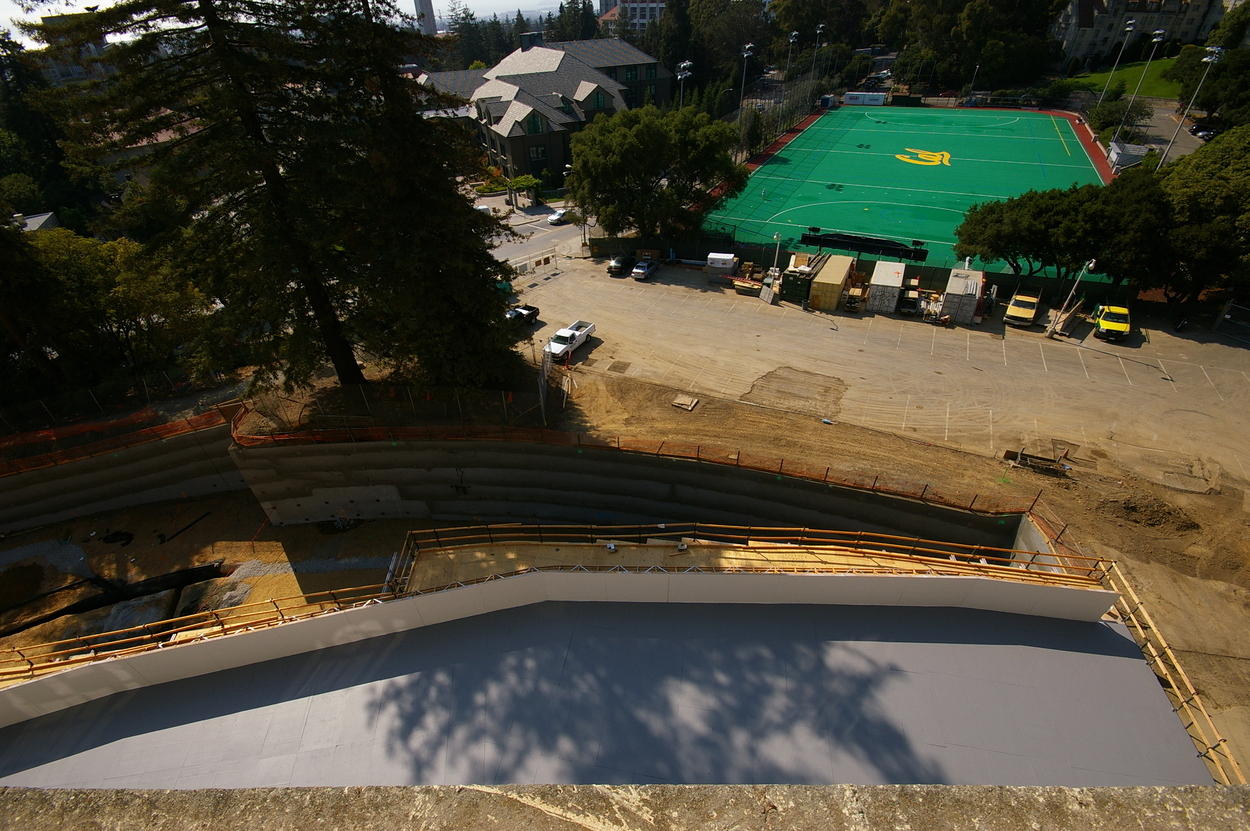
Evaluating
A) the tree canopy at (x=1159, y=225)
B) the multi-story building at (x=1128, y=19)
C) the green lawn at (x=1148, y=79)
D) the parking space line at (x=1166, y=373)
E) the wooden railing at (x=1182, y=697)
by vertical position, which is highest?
the multi-story building at (x=1128, y=19)

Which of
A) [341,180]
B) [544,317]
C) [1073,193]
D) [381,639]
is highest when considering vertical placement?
[341,180]

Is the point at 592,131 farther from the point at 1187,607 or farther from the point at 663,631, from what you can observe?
the point at 1187,607

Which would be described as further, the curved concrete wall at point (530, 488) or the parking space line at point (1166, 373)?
the parking space line at point (1166, 373)

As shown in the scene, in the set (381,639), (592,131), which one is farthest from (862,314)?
(381,639)

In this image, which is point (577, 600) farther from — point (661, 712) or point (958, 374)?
point (958, 374)

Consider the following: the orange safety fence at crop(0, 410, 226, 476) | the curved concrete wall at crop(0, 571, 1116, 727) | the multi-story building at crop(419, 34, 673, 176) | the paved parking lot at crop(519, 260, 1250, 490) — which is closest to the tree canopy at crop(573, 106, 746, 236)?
the paved parking lot at crop(519, 260, 1250, 490)

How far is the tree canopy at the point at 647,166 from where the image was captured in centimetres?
3669

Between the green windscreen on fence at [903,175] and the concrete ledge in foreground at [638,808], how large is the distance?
41822 millimetres

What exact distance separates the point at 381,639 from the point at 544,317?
76.1 ft

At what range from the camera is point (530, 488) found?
77.4 ft

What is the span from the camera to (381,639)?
1256 centimetres

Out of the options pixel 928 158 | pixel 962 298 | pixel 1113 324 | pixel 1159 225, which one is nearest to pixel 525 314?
pixel 962 298

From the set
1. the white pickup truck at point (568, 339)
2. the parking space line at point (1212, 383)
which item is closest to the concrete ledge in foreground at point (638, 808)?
the white pickup truck at point (568, 339)

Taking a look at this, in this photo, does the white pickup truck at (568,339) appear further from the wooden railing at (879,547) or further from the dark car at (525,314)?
the wooden railing at (879,547)
